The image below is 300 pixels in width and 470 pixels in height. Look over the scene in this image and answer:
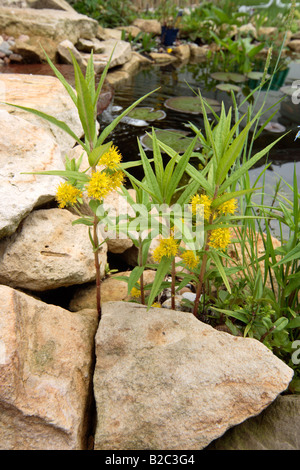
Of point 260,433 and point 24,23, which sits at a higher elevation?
point 24,23

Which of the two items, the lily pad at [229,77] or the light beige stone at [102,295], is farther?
the lily pad at [229,77]

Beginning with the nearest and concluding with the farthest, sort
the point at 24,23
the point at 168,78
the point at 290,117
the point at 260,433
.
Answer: the point at 260,433
the point at 290,117
the point at 24,23
the point at 168,78

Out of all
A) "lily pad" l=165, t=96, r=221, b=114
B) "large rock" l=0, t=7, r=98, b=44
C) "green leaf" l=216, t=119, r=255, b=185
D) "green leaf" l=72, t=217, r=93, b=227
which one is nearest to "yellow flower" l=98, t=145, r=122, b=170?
"green leaf" l=72, t=217, r=93, b=227

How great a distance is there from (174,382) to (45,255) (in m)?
0.92

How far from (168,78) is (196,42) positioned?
422cm

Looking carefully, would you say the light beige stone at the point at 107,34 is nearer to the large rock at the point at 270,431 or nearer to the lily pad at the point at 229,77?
the lily pad at the point at 229,77

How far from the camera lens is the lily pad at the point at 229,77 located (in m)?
7.29

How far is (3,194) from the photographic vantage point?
1834 millimetres

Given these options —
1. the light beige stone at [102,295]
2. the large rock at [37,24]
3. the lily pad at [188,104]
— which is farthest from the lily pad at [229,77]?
the light beige stone at [102,295]

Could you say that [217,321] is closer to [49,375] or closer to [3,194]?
[49,375]

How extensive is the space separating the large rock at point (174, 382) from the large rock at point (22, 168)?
723 millimetres

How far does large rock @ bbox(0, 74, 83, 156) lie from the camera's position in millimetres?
2961

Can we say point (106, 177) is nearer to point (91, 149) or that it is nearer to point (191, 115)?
point (91, 149)
